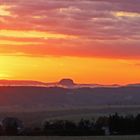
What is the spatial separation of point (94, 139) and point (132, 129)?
2187 centimetres

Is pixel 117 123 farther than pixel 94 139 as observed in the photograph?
Yes

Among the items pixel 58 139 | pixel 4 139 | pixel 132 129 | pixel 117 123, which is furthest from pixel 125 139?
pixel 117 123

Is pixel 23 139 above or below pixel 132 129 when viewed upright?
below

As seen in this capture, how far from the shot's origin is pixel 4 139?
61.5 m

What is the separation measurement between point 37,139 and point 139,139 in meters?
10.6

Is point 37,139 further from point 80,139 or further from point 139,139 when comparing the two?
point 139,139

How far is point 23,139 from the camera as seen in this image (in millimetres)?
61500

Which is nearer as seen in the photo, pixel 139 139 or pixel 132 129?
pixel 139 139

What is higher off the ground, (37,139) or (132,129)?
(132,129)

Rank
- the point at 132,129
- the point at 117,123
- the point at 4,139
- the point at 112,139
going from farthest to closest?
the point at 117,123 → the point at 132,129 → the point at 112,139 → the point at 4,139

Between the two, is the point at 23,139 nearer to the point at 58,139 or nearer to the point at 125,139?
the point at 58,139

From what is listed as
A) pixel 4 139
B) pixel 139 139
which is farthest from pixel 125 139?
pixel 4 139

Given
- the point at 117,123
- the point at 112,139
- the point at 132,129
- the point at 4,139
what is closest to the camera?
the point at 4,139

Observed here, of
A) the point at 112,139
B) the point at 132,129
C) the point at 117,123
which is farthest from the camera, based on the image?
the point at 117,123
